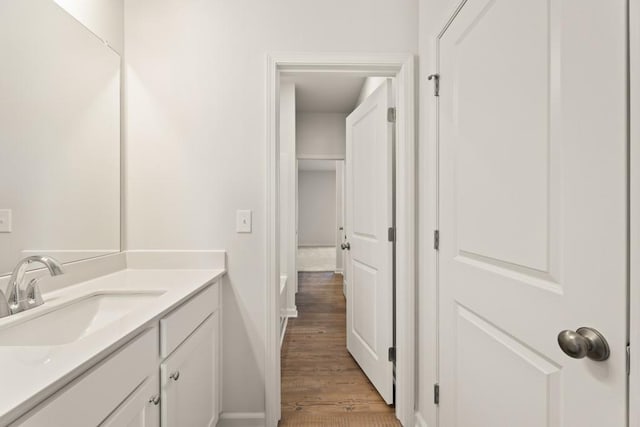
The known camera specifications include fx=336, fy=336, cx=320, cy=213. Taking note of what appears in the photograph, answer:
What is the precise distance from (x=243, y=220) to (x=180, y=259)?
395 millimetres

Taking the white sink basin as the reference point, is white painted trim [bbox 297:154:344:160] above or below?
above

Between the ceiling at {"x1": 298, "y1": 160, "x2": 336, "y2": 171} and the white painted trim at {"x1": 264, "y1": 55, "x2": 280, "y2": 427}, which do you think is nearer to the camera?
the white painted trim at {"x1": 264, "y1": 55, "x2": 280, "y2": 427}

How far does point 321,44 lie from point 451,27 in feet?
2.27

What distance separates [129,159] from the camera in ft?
5.92

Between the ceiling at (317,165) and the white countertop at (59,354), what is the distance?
6.85 metres

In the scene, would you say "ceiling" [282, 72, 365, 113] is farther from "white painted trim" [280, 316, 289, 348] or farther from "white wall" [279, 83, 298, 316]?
"white painted trim" [280, 316, 289, 348]

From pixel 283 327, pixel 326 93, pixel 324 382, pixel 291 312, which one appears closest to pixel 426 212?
pixel 324 382

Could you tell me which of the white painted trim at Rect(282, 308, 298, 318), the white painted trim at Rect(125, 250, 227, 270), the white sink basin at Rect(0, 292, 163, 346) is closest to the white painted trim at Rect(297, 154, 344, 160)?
the white painted trim at Rect(282, 308, 298, 318)

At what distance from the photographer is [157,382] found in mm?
1089

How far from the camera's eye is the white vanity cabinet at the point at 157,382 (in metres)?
0.70

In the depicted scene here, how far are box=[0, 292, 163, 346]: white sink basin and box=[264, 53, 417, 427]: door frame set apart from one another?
67 centimetres

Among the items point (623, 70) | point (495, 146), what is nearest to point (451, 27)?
point (495, 146)

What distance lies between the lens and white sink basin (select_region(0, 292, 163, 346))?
973 mm

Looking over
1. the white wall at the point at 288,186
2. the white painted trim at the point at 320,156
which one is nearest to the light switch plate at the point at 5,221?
the white wall at the point at 288,186
